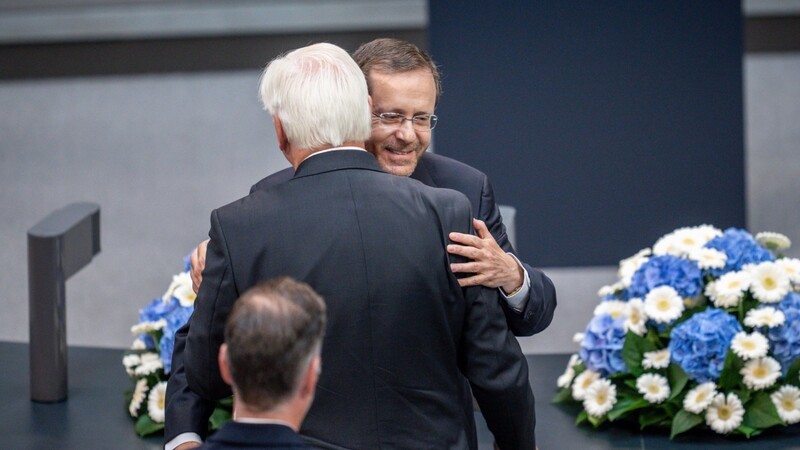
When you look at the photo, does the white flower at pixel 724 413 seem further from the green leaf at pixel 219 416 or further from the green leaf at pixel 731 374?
the green leaf at pixel 219 416

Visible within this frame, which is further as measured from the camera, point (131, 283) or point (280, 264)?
point (131, 283)

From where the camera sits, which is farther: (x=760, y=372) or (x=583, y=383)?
(x=583, y=383)

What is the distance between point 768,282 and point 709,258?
0.16m

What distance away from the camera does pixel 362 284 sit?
6.04 ft

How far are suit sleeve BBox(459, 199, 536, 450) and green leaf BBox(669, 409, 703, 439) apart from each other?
0.85 metres

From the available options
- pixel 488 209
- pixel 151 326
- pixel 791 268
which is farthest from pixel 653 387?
pixel 151 326

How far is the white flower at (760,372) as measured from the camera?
2820 millimetres

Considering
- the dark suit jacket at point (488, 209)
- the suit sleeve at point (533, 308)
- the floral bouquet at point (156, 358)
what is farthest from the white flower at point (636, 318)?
the floral bouquet at point (156, 358)

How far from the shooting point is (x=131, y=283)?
23.5 ft

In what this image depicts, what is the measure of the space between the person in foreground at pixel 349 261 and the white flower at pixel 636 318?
45.0 inches

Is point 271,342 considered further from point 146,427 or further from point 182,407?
point 146,427

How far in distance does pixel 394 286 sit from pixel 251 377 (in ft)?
1.51

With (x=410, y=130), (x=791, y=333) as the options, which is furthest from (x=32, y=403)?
(x=791, y=333)

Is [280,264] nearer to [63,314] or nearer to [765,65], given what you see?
[63,314]
